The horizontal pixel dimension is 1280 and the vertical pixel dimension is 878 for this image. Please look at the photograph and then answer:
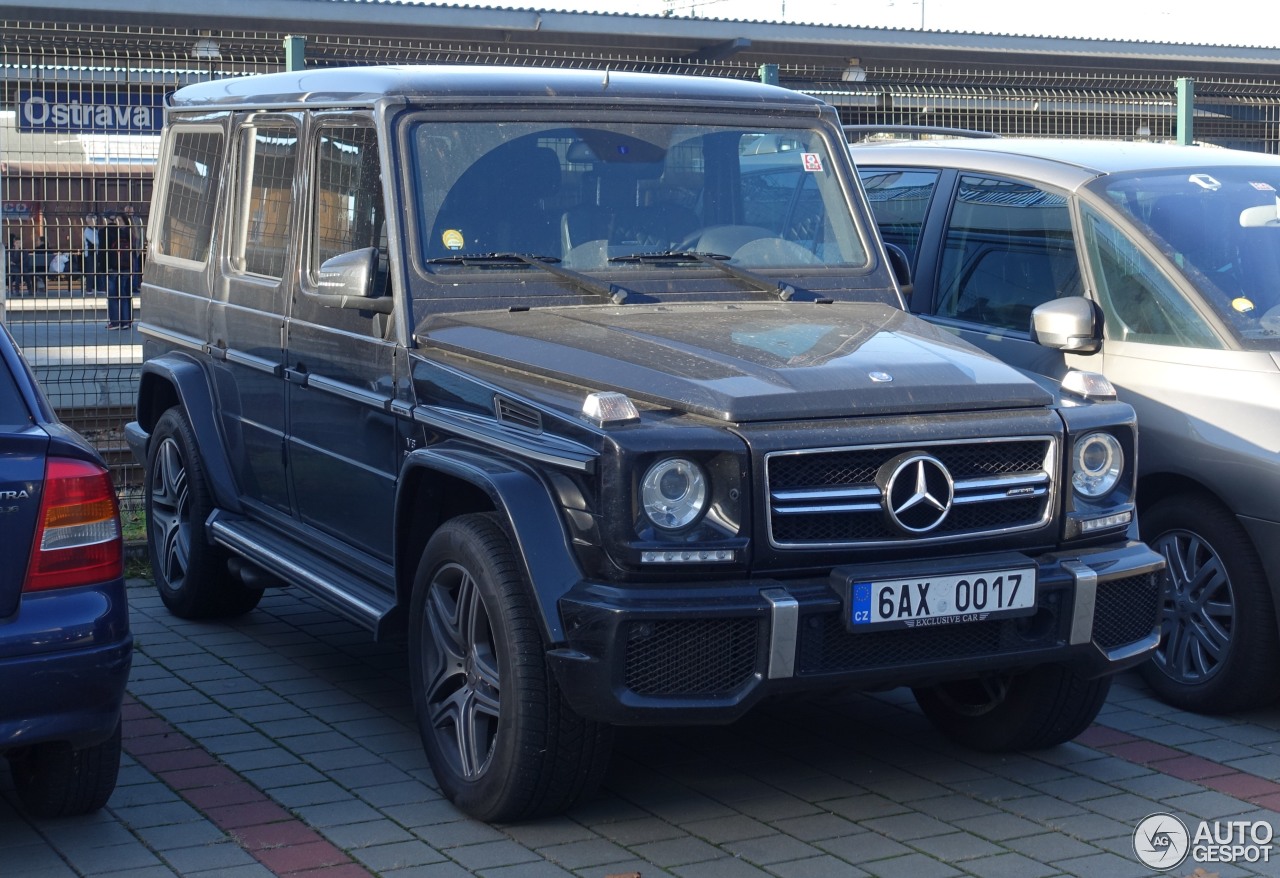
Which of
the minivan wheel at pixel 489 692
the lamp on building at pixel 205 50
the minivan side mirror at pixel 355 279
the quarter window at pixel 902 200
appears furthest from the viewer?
the lamp on building at pixel 205 50

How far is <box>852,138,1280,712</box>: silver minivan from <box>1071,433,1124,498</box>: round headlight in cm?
101

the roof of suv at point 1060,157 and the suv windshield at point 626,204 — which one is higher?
the roof of suv at point 1060,157

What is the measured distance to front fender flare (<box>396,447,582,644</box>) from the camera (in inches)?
165

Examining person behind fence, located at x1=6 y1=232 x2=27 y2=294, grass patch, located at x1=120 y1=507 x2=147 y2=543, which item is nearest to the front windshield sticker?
grass patch, located at x1=120 y1=507 x2=147 y2=543

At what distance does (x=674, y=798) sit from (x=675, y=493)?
1.16 metres

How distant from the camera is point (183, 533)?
23.4 feet

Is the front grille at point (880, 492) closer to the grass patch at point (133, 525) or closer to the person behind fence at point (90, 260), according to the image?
the grass patch at point (133, 525)

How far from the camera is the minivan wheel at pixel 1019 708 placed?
5102mm

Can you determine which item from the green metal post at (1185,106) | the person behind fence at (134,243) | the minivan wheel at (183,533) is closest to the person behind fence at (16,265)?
the person behind fence at (134,243)

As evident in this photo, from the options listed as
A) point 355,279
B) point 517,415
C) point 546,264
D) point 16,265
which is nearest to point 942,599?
point 517,415

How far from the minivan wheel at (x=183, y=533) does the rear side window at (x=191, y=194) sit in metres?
0.72

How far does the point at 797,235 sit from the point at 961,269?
1265mm

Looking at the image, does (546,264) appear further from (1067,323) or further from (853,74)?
(853,74)

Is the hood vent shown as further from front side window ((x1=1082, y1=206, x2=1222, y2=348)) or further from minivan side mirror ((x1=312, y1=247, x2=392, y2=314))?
front side window ((x1=1082, y1=206, x2=1222, y2=348))
